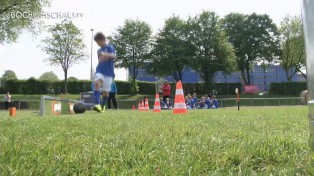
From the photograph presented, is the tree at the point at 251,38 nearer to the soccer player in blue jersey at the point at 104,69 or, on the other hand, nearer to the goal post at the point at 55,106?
the goal post at the point at 55,106

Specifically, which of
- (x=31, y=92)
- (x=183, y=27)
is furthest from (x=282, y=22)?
(x=31, y=92)

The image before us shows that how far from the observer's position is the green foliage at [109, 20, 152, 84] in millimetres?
57531

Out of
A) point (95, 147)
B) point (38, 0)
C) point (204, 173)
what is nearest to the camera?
point (204, 173)

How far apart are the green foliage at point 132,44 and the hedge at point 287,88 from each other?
73.6 feet

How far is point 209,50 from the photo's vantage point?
58875 millimetres

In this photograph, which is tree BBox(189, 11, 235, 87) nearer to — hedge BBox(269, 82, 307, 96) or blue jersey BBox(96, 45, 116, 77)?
hedge BBox(269, 82, 307, 96)

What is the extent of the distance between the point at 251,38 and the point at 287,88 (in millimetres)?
12461

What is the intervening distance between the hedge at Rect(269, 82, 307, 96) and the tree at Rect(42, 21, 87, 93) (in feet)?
107

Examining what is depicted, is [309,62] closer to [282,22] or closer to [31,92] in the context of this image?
[31,92]

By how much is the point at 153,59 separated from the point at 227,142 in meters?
55.2

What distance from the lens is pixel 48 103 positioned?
1237cm

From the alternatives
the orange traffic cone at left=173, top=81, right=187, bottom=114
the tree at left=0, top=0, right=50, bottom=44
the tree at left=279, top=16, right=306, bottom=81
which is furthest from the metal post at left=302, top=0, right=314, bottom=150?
the tree at left=279, top=16, right=306, bottom=81

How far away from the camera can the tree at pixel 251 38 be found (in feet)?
220

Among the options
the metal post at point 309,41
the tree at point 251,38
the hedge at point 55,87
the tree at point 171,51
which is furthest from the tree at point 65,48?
the metal post at point 309,41
